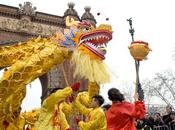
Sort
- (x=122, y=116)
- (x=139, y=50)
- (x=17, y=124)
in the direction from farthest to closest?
1. (x=17, y=124)
2. (x=139, y=50)
3. (x=122, y=116)

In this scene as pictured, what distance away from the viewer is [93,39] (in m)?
5.43

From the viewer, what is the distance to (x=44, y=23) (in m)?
20.4

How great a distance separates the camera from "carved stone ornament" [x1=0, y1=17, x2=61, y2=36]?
63.8 feet

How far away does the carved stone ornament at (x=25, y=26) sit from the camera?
63.8 ft

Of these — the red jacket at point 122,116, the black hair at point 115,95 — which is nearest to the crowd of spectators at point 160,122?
the red jacket at point 122,116

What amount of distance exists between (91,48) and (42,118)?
1215mm

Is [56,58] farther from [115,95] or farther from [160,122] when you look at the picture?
[160,122]

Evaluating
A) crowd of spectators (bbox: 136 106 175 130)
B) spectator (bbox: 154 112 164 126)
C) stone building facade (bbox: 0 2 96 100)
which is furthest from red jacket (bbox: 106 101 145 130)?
stone building facade (bbox: 0 2 96 100)

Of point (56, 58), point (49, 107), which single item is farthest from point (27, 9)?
point (49, 107)

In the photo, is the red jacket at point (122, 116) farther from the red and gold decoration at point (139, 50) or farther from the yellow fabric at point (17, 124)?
the yellow fabric at point (17, 124)

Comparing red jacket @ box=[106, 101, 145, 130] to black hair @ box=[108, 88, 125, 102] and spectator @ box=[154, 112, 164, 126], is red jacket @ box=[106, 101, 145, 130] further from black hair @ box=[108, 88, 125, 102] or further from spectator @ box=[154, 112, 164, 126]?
spectator @ box=[154, 112, 164, 126]

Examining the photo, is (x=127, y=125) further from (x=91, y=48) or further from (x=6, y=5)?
(x=6, y=5)

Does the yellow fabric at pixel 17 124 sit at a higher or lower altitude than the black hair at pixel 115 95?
lower

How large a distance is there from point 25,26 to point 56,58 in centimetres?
1448
